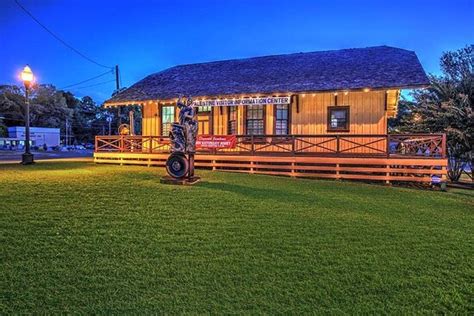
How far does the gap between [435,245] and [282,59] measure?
14.3 metres

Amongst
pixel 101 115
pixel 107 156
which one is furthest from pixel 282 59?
pixel 101 115

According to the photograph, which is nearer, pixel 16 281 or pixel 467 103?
pixel 16 281

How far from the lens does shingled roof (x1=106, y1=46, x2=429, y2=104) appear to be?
13.1 metres

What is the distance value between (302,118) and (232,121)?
3.09m

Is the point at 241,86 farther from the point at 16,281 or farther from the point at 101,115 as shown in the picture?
the point at 101,115

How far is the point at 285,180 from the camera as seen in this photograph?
11.3 m

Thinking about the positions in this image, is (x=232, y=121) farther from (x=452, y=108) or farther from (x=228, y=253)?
(x=228, y=253)

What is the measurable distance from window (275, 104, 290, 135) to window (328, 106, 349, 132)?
5.56ft

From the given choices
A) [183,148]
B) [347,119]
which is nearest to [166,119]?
[183,148]

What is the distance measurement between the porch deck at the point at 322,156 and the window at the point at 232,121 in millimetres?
676

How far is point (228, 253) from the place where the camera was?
4668 mm

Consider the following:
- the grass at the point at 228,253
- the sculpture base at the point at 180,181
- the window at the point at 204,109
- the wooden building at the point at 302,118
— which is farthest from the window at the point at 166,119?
the grass at the point at 228,253

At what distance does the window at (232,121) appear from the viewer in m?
15.6

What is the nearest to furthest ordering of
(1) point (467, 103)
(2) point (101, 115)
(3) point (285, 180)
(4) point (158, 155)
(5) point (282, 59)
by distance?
(3) point (285, 180)
(1) point (467, 103)
(4) point (158, 155)
(5) point (282, 59)
(2) point (101, 115)
